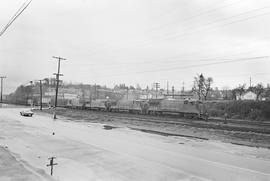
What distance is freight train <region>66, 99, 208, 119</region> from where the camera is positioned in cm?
4500

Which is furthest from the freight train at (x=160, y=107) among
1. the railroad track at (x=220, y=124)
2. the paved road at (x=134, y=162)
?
the paved road at (x=134, y=162)

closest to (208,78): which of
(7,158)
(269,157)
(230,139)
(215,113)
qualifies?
(215,113)

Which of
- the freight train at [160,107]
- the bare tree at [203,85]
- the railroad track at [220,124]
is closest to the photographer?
the railroad track at [220,124]

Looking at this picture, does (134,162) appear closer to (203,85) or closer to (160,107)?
(160,107)

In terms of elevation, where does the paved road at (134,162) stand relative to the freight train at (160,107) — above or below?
below

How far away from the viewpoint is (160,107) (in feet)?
171

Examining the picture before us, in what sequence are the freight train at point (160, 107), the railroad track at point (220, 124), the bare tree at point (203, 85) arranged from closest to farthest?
the railroad track at point (220, 124) < the freight train at point (160, 107) < the bare tree at point (203, 85)

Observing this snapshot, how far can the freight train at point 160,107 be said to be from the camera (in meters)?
45.0

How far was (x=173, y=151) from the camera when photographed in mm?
15125

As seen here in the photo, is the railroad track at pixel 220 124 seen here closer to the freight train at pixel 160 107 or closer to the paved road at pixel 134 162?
the freight train at pixel 160 107

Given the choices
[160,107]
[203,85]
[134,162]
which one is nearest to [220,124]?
[160,107]

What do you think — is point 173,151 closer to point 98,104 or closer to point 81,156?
point 81,156

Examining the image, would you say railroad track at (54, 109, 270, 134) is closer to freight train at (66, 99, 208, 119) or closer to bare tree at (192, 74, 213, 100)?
freight train at (66, 99, 208, 119)

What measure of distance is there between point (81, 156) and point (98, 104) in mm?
57899
